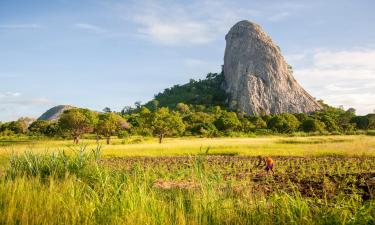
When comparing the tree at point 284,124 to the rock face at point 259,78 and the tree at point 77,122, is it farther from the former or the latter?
the rock face at point 259,78

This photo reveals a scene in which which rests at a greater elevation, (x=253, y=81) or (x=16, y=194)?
(x=253, y=81)

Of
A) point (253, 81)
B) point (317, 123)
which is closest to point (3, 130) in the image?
point (317, 123)

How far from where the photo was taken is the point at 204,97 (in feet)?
541

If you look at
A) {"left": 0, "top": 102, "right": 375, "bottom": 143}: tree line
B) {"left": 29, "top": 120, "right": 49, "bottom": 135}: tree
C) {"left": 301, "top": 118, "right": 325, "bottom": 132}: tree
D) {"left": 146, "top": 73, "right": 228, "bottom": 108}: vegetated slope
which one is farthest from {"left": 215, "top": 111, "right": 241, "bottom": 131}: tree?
{"left": 146, "top": 73, "right": 228, "bottom": 108}: vegetated slope

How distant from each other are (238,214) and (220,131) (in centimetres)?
7244

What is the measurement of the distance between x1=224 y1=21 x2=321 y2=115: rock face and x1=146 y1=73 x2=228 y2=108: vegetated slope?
195 inches

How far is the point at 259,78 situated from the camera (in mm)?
176875

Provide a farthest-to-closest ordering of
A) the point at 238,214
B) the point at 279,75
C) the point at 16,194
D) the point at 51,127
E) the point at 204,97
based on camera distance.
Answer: the point at 279,75 → the point at 204,97 → the point at 51,127 → the point at 16,194 → the point at 238,214

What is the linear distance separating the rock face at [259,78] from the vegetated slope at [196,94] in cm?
496

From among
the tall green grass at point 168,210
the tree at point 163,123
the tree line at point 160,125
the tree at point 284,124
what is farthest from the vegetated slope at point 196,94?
the tall green grass at point 168,210

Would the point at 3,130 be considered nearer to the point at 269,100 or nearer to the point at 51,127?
the point at 51,127

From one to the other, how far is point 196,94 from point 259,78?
92.5 ft

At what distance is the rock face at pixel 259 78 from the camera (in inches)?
6624

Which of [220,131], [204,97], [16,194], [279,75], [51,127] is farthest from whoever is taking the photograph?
[279,75]
